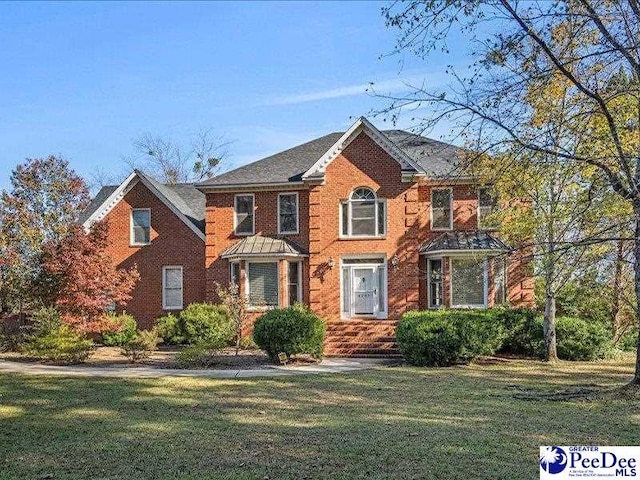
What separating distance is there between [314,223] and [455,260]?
5314mm

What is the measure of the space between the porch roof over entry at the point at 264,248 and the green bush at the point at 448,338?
668cm

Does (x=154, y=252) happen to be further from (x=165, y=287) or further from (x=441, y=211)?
(x=441, y=211)

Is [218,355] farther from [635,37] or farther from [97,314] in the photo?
[635,37]

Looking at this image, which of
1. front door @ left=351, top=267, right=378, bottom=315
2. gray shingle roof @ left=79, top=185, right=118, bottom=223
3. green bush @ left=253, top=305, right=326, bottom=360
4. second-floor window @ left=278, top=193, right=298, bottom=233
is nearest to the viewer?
green bush @ left=253, top=305, right=326, bottom=360

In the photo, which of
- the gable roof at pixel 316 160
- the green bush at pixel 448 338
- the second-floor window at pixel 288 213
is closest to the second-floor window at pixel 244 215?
the gable roof at pixel 316 160

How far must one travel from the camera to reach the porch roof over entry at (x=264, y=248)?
76.1ft

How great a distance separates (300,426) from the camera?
29.6 ft

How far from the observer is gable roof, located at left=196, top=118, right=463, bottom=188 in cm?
2280

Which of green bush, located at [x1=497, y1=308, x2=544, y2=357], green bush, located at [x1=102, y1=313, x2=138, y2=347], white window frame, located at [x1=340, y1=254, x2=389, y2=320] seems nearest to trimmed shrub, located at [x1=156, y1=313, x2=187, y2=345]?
green bush, located at [x1=102, y1=313, x2=138, y2=347]

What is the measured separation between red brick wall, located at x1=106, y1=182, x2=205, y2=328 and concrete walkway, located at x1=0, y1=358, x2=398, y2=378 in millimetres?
7757

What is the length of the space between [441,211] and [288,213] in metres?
5.78

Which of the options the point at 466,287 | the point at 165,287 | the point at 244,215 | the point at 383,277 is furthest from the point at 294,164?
the point at 466,287

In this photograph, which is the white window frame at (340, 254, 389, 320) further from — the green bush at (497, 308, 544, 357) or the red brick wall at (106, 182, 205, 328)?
the red brick wall at (106, 182, 205, 328)

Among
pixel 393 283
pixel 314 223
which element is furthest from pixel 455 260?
pixel 314 223
